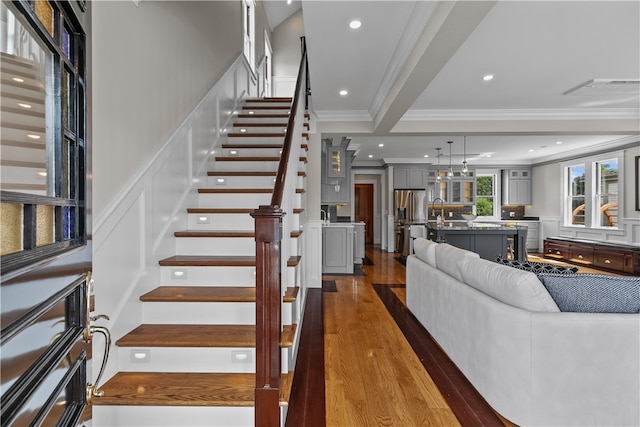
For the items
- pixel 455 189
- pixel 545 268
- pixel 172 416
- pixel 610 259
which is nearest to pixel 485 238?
pixel 610 259

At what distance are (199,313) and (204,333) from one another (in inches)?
7.2

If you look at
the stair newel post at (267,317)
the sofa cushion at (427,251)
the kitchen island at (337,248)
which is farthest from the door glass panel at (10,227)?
the kitchen island at (337,248)

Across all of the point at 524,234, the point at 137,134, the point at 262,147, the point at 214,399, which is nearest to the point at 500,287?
the point at 214,399

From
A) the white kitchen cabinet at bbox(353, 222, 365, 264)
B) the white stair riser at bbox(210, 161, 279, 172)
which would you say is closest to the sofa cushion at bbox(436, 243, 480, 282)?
the white stair riser at bbox(210, 161, 279, 172)

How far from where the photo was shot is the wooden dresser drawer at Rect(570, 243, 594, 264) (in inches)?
281

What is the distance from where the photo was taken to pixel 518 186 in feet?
32.2

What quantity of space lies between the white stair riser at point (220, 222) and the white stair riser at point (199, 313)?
0.91 m

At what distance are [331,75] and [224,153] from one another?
4.88 ft

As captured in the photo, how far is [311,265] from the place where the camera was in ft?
17.0

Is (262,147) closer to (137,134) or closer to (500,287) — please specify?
(137,134)

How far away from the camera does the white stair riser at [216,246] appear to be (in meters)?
2.69

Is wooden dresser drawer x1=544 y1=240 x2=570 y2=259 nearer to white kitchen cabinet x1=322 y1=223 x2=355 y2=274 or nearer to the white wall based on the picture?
white kitchen cabinet x1=322 y1=223 x2=355 y2=274

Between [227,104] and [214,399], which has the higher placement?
[227,104]

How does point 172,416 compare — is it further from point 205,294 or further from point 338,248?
point 338,248
